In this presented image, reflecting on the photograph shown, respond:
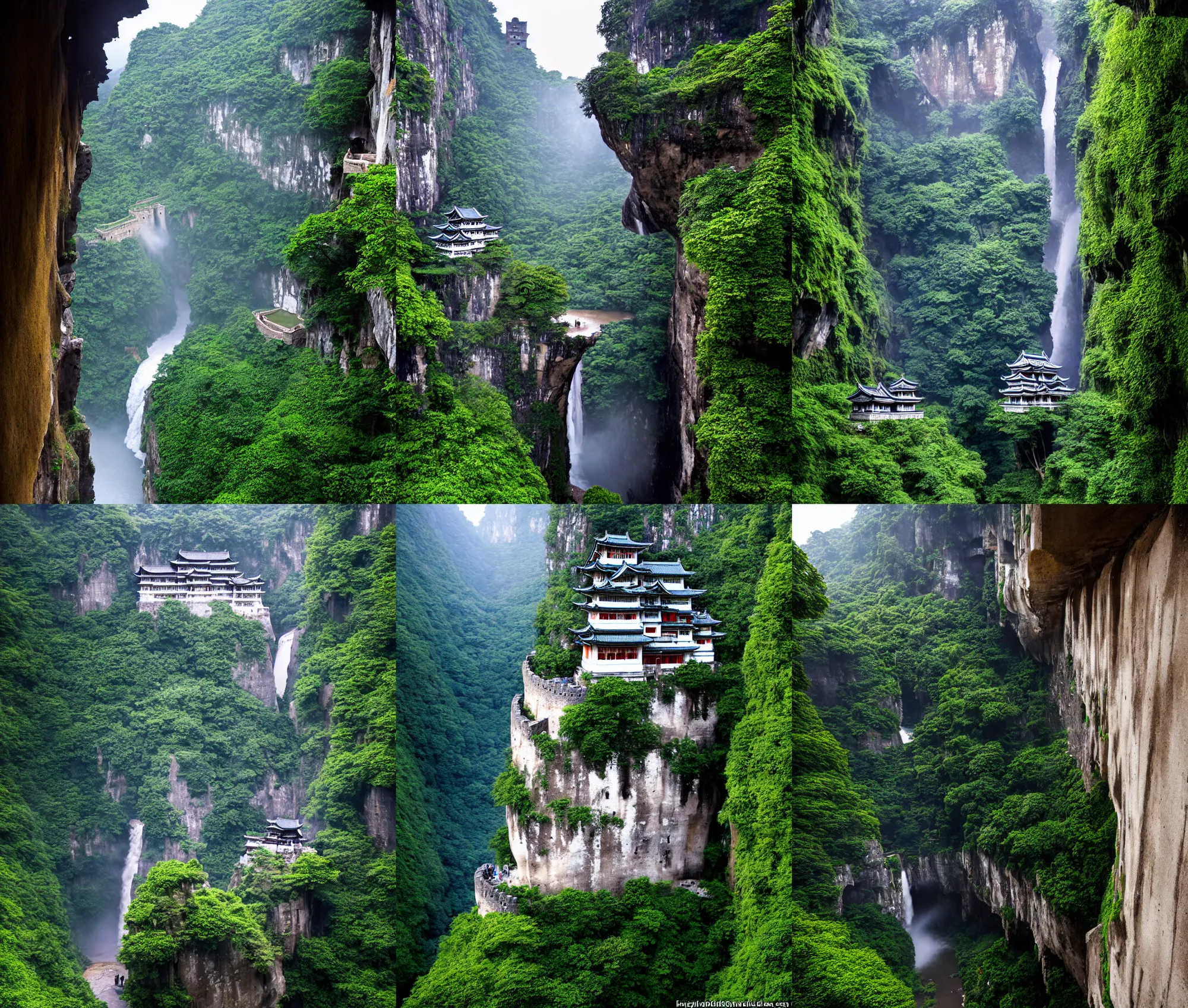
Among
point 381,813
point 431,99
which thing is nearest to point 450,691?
point 381,813

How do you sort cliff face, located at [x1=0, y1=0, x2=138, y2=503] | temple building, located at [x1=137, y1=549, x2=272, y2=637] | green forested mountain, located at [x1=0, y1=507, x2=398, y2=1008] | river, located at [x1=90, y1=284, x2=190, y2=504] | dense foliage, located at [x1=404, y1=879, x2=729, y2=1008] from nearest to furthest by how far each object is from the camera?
cliff face, located at [x1=0, y1=0, x2=138, y2=503], green forested mountain, located at [x1=0, y1=507, x2=398, y2=1008], dense foliage, located at [x1=404, y1=879, x2=729, y2=1008], river, located at [x1=90, y1=284, x2=190, y2=504], temple building, located at [x1=137, y1=549, x2=272, y2=637]

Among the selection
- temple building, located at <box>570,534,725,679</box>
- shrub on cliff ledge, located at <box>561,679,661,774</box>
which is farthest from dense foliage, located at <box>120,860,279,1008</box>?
temple building, located at <box>570,534,725,679</box>

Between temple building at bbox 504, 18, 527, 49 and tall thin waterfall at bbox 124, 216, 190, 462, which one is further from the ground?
temple building at bbox 504, 18, 527, 49

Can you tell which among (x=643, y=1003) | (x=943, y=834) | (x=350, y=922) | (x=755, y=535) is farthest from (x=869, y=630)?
(x=350, y=922)

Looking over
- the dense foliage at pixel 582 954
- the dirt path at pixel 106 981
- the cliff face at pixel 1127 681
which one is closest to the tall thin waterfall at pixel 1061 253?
the cliff face at pixel 1127 681

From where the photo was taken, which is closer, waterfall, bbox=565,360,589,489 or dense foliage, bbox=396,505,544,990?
dense foliage, bbox=396,505,544,990

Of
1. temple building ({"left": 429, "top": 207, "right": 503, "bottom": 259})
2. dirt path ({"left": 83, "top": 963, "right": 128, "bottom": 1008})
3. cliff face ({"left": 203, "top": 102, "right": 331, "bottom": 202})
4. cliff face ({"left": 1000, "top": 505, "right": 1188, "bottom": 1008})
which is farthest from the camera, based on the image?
cliff face ({"left": 203, "top": 102, "right": 331, "bottom": 202})

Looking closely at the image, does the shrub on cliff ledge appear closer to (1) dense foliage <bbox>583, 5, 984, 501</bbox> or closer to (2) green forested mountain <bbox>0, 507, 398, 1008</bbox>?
(2) green forested mountain <bbox>0, 507, 398, 1008</bbox>

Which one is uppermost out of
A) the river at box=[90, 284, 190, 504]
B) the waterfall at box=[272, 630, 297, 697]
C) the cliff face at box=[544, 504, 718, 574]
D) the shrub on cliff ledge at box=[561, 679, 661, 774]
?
the river at box=[90, 284, 190, 504]

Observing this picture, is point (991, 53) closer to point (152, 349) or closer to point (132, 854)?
point (152, 349)
